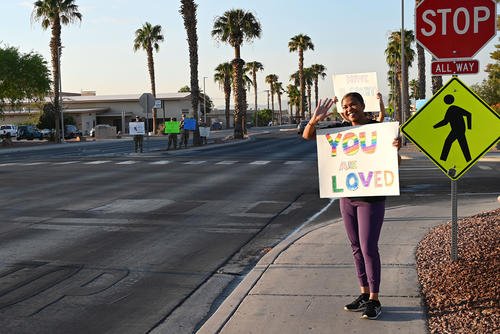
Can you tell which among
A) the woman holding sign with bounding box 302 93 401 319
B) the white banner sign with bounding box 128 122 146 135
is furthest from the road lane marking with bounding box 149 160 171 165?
the woman holding sign with bounding box 302 93 401 319

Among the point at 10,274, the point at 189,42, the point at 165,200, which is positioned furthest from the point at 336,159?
the point at 189,42

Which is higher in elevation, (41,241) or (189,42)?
(189,42)

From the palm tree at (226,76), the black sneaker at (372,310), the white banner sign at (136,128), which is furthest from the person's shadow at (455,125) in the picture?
the palm tree at (226,76)

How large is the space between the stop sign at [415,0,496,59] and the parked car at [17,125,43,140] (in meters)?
58.7

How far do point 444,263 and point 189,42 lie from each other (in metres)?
35.8

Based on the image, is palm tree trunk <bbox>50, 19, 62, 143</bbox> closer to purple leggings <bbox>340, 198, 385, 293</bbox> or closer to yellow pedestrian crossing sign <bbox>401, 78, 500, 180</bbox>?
yellow pedestrian crossing sign <bbox>401, 78, 500, 180</bbox>

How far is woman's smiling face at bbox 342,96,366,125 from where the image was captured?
535 cm

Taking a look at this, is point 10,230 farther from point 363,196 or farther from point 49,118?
point 49,118

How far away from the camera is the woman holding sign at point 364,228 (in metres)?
5.16

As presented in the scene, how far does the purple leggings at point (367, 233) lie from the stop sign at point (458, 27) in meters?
1.98

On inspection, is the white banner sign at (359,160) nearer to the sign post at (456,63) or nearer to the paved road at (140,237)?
the sign post at (456,63)

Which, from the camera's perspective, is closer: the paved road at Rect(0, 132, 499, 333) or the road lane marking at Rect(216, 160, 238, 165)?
the paved road at Rect(0, 132, 499, 333)

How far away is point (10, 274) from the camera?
23.1 feet

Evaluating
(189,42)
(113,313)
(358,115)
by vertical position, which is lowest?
(113,313)
